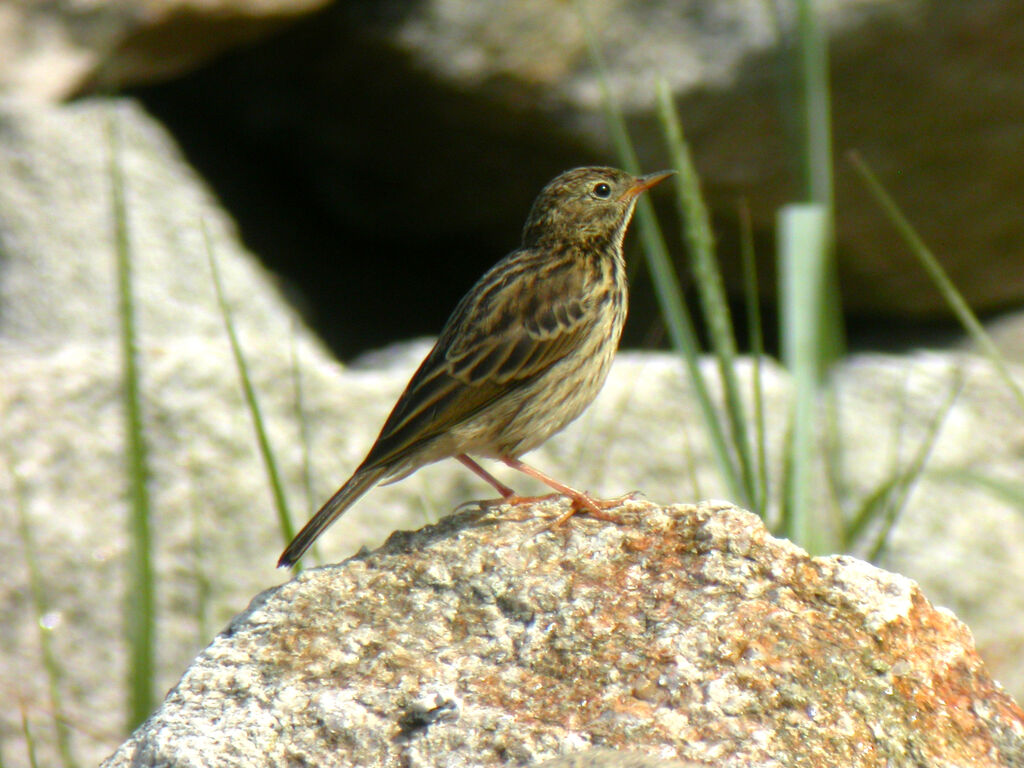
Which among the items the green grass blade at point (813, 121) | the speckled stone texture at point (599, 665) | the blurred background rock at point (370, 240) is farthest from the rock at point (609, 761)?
the blurred background rock at point (370, 240)

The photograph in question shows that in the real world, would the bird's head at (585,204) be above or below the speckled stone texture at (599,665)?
above

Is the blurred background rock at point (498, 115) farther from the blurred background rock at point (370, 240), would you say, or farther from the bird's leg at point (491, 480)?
the bird's leg at point (491, 480)

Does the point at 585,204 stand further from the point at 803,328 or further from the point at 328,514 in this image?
the point at 328,514

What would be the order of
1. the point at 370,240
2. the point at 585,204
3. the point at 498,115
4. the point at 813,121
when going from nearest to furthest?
the point at 813,121
the point at 585,204
the point at 498,115
the point at 370,240

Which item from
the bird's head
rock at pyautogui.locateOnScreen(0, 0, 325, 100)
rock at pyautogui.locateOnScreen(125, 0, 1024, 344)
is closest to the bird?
the bird's head

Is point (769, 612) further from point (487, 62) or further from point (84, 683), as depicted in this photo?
point (487, 62)

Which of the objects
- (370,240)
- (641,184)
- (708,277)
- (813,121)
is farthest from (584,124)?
(708,277)
